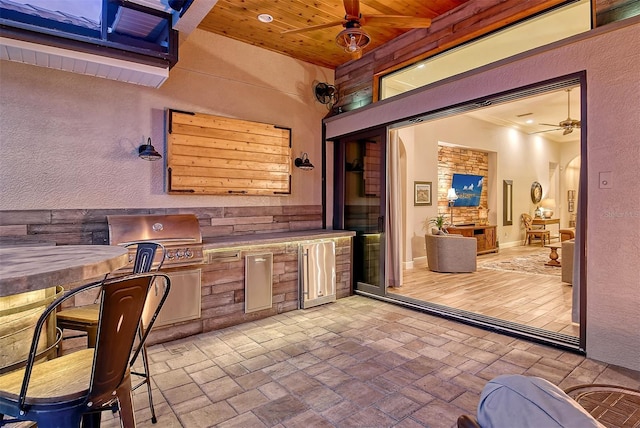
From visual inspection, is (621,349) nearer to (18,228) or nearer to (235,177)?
(235,177)

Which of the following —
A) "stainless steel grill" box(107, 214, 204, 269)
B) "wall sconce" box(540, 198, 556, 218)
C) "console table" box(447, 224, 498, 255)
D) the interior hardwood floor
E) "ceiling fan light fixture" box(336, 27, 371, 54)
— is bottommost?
the interior hardwood floor

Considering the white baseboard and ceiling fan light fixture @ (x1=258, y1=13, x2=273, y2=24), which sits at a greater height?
ceiling fan light fixture @ (x1=258, y1=13, x2=273, y2=24)

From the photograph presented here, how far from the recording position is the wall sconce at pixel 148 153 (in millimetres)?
3568

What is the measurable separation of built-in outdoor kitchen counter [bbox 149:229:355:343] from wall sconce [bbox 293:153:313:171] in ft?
3.27

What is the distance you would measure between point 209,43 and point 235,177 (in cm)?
168

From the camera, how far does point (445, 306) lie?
4277mm

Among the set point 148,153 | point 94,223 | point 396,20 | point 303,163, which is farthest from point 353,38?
point 94,223

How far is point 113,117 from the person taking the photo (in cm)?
359

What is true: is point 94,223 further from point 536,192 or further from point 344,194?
point 536,192

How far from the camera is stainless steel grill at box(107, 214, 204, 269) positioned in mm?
3264

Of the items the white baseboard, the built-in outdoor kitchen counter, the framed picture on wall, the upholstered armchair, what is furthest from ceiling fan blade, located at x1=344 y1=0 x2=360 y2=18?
the white baseboard

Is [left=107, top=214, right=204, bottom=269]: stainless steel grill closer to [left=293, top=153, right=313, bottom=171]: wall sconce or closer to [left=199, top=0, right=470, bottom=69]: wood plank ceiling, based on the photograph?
[left=293, top=153, right=313, bottom=171]: wall sconce

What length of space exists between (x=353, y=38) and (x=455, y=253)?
184 inches

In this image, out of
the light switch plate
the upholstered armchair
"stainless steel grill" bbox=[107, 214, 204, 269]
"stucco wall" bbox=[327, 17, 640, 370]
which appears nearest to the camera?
"stucco wall" bbox=[327, 17, 640, 370]
